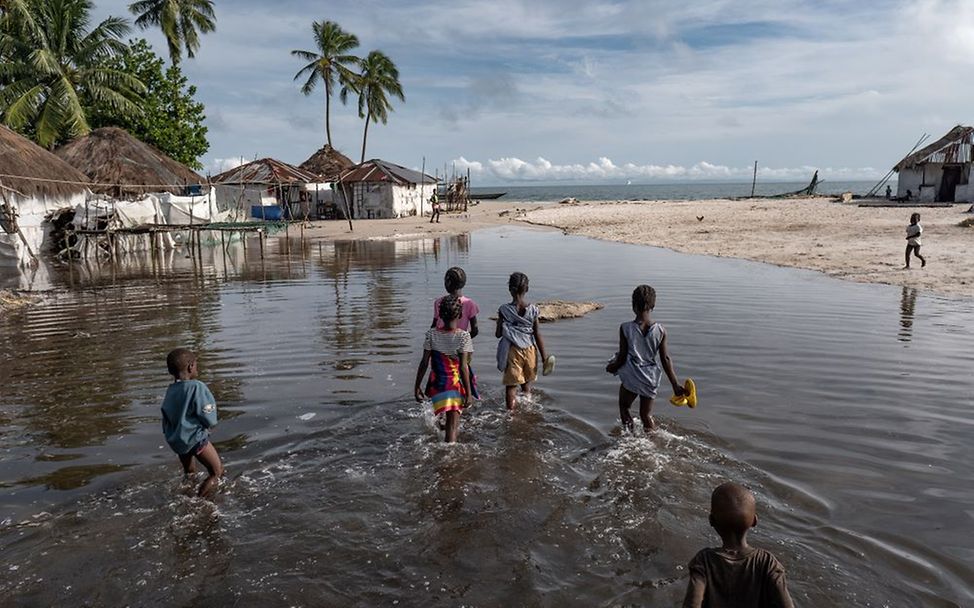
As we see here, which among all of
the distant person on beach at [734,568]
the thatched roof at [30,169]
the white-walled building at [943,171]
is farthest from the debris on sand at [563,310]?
the white-walled building at [943,171]

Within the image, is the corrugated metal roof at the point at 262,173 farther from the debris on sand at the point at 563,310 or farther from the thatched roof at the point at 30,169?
the debris on sand at the point at 563,310

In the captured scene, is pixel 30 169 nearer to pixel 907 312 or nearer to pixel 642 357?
pixel 642 357

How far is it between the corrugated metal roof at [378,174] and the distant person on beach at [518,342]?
39.6 m

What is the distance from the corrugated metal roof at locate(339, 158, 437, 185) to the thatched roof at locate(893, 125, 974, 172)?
3473 centimetres

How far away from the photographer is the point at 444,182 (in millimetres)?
55938

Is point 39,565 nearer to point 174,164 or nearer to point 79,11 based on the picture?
point 174,164

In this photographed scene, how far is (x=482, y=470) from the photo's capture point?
5574 mm

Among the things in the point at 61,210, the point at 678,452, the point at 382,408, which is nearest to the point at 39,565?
the point at 382,408

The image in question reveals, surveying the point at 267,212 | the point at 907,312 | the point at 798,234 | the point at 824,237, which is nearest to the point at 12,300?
the point at 907,312

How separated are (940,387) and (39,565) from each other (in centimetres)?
892

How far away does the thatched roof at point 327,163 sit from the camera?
51247 mm

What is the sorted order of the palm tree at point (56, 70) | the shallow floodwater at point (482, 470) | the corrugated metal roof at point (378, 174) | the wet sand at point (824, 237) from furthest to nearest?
the corrugated metal roof at point (378, 174), the palm tree at point (56, 70), the wet sand at point (824, 237), the shallow floodwater at point (482, 470)

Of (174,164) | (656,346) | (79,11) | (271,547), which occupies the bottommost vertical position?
(271,547)

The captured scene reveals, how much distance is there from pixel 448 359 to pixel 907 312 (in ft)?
32.7
